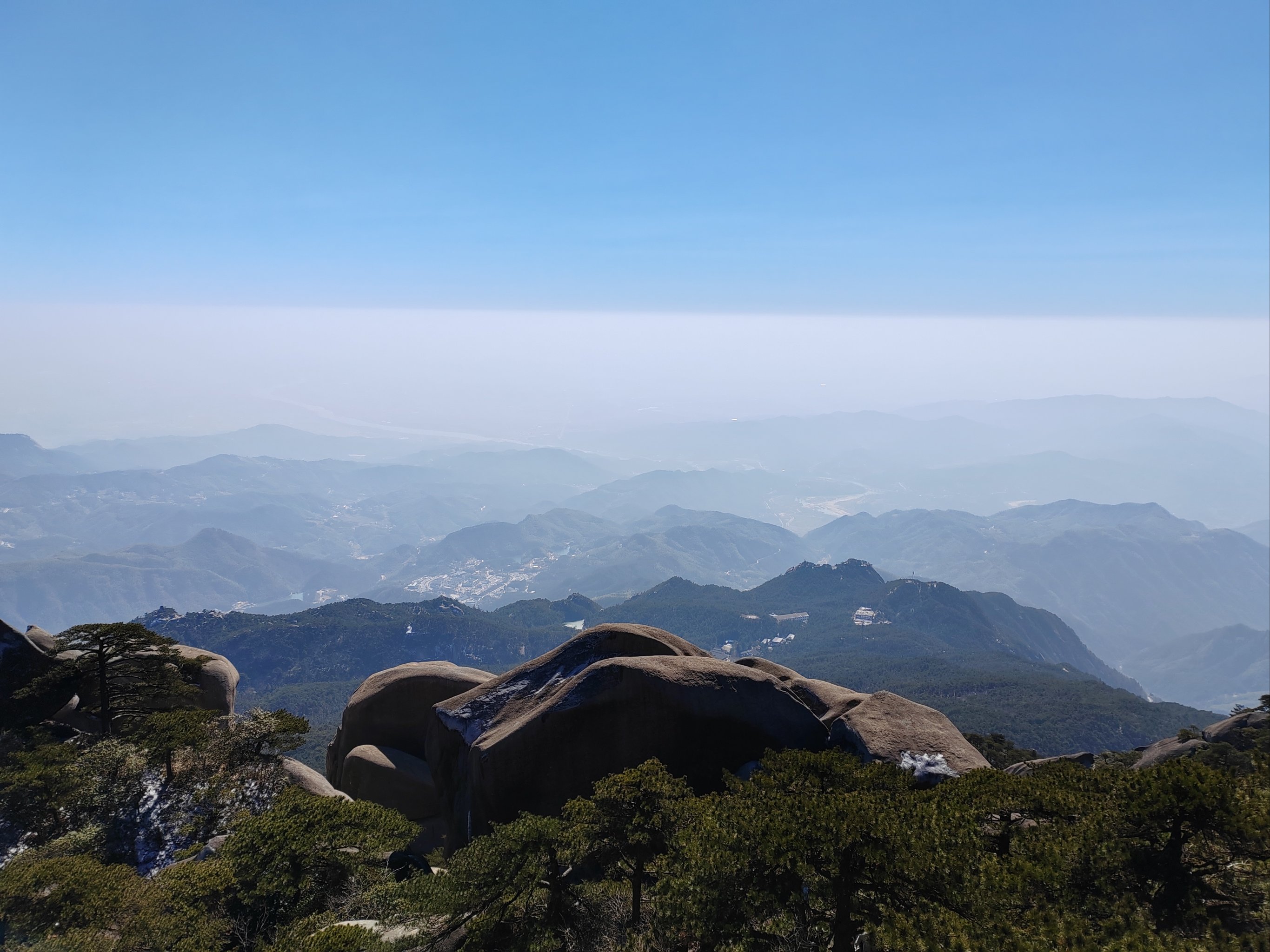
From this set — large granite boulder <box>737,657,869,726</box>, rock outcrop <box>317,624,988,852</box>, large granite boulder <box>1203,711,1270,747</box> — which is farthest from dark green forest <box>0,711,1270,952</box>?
large granite boulder <box>1203,711,1270,747</box>

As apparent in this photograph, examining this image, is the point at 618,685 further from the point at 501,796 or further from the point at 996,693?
the point at 996,693

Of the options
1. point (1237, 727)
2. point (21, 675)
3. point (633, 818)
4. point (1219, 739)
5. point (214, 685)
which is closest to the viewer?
point (633, 818)

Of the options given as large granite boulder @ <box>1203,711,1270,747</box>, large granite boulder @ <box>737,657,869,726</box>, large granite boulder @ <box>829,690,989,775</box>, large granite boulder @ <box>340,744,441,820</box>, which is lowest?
large granite boulder @ <box>1203,711,1270,747</box>

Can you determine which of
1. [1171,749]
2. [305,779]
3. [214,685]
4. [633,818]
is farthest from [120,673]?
[1171,749]

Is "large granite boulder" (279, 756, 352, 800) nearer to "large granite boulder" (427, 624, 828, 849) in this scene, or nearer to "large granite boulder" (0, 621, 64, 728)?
"large granite boulder" (427, 624, 828, 849)

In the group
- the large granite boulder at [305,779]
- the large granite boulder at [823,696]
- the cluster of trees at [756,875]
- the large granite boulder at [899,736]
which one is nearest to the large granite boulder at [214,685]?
the large granite boulder at [305,779]

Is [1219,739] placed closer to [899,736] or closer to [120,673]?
[899,736]
